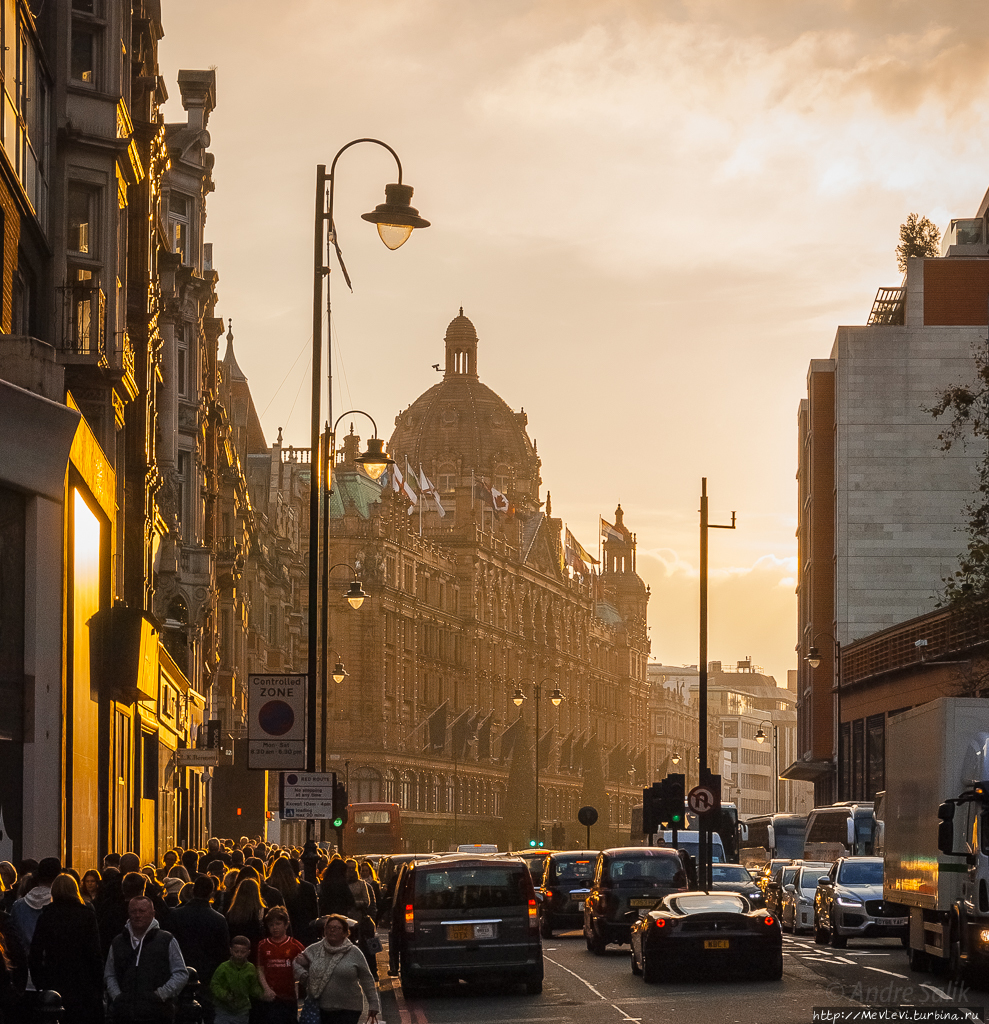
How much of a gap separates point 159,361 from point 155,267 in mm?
3121

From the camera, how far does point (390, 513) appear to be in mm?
121125

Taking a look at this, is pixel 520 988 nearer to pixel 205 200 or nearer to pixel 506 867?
pixel 506 867

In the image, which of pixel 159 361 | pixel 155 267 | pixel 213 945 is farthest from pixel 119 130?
pixel 213 945

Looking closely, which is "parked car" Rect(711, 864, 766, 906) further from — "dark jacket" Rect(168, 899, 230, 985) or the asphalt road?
"dark jacket" Rect(168, 899, 230, 985)

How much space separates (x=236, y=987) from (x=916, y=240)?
8377 cm

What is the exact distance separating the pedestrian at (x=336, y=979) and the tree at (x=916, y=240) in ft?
268

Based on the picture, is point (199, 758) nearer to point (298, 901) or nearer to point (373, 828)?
point (298, 901)

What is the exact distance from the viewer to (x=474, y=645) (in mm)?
136375

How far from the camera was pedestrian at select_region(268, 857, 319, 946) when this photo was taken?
18.4m

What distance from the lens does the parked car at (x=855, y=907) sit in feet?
107

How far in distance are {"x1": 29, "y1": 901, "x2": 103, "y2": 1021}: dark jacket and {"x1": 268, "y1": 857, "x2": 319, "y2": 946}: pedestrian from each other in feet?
16.1

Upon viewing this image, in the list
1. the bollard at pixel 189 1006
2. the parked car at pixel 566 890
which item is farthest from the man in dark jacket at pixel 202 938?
the parked car at pixel 566 890

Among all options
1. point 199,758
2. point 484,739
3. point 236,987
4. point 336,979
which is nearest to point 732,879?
point 199,758

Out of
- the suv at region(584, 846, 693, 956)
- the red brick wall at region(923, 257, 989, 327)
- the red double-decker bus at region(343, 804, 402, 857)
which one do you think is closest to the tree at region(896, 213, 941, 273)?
the red brick wall at region(923, 257, 989, 327)
